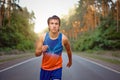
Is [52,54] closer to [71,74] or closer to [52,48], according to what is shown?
[52,48]

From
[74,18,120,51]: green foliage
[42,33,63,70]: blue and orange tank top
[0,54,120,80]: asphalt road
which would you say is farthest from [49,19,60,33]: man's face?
[74,18,120,51]: green foliage

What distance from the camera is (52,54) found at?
509 cm

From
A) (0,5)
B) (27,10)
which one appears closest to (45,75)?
(0,5)

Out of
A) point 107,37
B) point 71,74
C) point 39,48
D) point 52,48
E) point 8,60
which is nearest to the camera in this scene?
point 39,48

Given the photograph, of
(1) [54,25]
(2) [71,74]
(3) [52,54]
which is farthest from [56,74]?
(2) [71,74]

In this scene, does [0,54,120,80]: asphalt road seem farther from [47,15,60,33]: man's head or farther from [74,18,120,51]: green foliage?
[74,18,120,51]: green foliage

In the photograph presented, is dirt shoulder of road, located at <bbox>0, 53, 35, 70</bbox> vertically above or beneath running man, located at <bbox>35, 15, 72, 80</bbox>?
beneath

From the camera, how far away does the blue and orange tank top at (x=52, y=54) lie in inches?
199

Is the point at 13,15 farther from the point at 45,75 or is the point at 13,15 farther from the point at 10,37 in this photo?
the point at 45,75

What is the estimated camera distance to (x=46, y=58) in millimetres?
5125

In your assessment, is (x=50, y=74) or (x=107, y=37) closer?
(x=50, y=74)

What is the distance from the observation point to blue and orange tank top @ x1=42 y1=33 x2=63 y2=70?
507cm

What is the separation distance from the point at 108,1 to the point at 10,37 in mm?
29587

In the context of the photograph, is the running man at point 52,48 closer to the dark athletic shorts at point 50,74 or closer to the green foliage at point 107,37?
the dark athletic shorts at point 50,74
